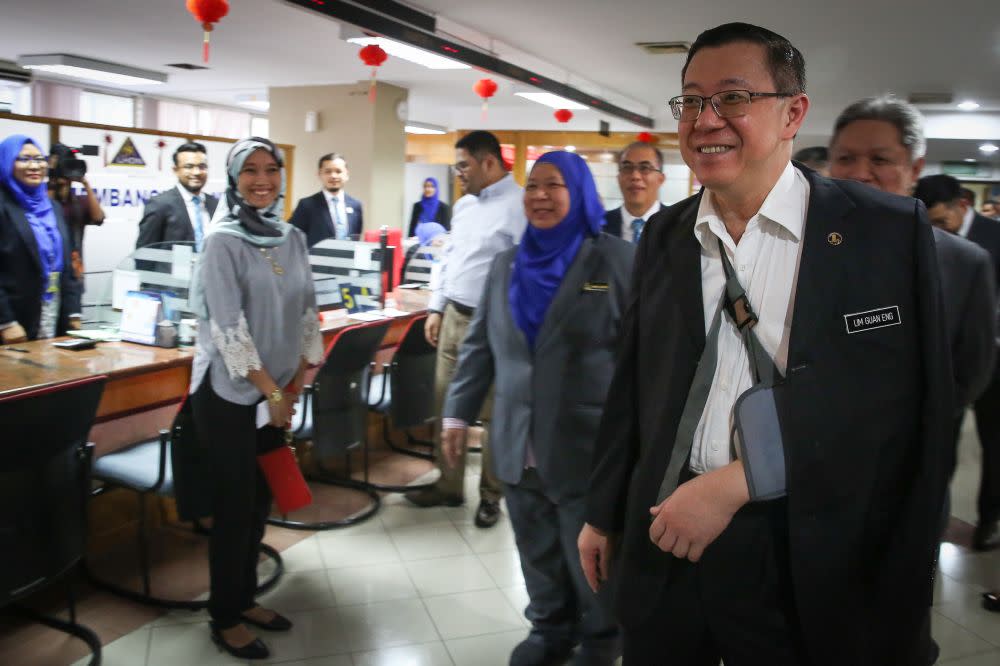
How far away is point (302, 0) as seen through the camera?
4137 millimetres

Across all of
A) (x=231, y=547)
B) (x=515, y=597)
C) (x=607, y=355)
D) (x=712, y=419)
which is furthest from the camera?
(x=515, y=597)

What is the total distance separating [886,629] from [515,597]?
2157 millimetres

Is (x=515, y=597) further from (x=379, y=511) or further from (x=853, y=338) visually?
(x=853, y=338)

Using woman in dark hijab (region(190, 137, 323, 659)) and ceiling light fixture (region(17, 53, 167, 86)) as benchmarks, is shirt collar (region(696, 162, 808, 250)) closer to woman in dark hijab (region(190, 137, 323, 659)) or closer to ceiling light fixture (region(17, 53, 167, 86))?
woman in dark hijab (region(190, 137, 323, 659))

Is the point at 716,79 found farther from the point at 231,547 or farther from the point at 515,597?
the point at 515,597

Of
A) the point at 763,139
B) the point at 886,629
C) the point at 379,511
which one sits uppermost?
the point at 763,139

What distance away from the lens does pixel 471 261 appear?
3.91 meters

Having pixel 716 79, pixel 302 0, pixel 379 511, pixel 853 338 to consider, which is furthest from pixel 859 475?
pixel 302 0

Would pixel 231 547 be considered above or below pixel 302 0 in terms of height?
below

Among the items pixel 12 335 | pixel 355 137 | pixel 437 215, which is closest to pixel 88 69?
pixel 355 137

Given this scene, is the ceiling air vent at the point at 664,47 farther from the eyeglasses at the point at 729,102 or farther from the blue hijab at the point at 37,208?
the eyeglasses at the point at 729,102

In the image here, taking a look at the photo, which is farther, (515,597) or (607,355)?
(515,597)

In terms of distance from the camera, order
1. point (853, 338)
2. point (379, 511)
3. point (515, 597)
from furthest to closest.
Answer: point (379, 511) < point (515, 597) < point (853, 338)

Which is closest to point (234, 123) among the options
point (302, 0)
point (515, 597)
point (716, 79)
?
point (302, 0)
